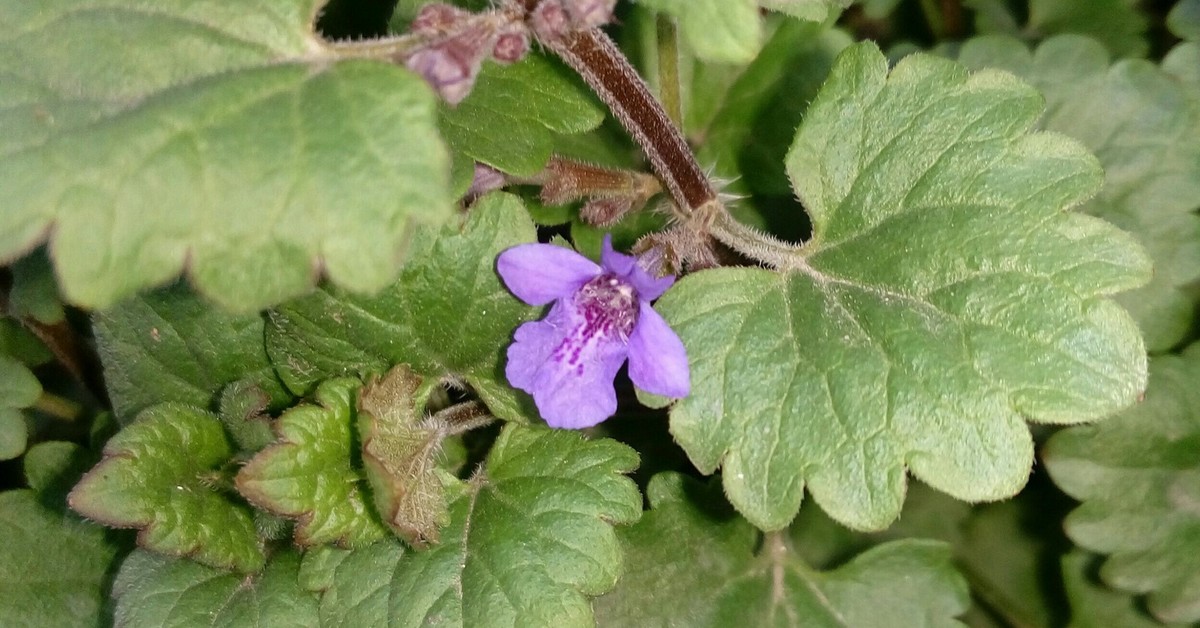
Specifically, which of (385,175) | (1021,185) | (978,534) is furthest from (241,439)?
(978,534)

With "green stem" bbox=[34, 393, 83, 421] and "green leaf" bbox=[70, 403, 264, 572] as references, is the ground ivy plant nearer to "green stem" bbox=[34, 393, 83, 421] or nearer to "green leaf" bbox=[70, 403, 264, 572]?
"green leaf" bbox=[70, 403, 264, 572]

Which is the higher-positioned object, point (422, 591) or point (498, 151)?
point (498, 151)

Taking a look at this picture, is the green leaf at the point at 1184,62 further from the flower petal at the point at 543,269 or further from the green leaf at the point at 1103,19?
the flower petal at the point at 543,269

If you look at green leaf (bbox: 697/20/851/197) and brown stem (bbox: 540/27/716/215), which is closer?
brown stem (bbox: 540/27/716/215)

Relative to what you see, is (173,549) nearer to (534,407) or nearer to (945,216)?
(534,407)

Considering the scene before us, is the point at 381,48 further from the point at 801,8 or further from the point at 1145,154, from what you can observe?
the point at 1145,154

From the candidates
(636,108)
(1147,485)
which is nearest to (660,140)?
(636,108)

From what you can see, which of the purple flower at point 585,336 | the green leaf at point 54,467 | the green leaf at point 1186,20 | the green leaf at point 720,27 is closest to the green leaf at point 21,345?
the green leaf at point 54,467

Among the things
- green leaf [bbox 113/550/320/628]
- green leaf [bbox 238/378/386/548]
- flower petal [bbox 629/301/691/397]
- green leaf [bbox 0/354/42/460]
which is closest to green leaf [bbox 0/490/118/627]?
green leaf [bbox 0/354/42/460]
